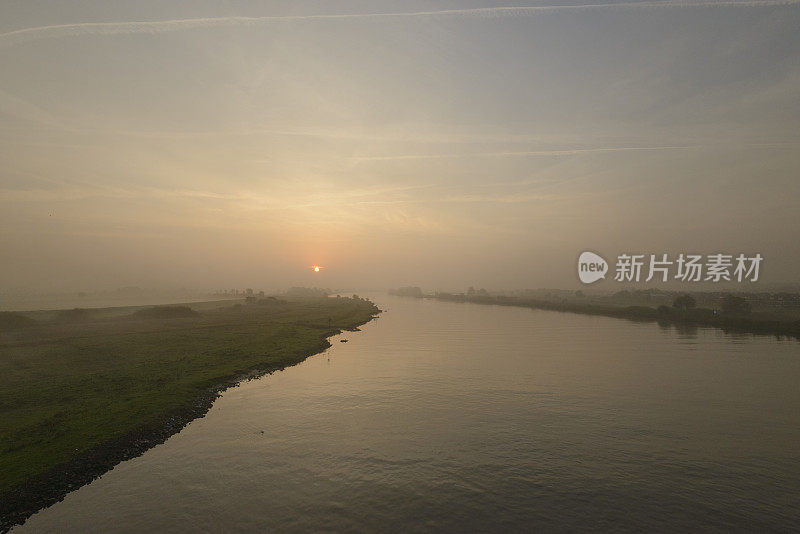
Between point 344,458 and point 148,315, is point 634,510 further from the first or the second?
point 148,315

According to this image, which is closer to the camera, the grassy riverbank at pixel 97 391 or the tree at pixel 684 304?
the grassy riverbank at pixel 97 391

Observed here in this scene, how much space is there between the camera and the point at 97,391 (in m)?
30.0

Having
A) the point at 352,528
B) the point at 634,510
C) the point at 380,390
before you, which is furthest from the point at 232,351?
the point at 634,510

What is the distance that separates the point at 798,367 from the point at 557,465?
1867 inches

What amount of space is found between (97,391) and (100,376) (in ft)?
18.6

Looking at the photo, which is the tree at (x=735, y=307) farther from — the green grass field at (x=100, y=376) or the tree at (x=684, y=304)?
the green grass field at (x=100, y=376)

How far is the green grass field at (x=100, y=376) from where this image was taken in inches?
813

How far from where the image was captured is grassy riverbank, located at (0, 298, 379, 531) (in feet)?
59.3

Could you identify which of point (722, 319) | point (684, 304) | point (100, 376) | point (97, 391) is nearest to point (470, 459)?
point (97, 391)

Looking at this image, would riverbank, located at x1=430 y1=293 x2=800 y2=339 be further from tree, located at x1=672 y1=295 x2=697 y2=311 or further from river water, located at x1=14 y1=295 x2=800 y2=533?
river water, located at x1=14 y1=295 x2=800 y2=533

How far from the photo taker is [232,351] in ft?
167

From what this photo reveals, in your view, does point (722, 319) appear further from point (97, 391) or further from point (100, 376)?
point (100, 376)

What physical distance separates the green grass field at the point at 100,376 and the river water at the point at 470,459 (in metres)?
3.28

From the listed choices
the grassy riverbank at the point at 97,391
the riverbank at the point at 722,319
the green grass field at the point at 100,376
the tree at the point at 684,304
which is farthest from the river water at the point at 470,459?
the tree at the point at 684,304
